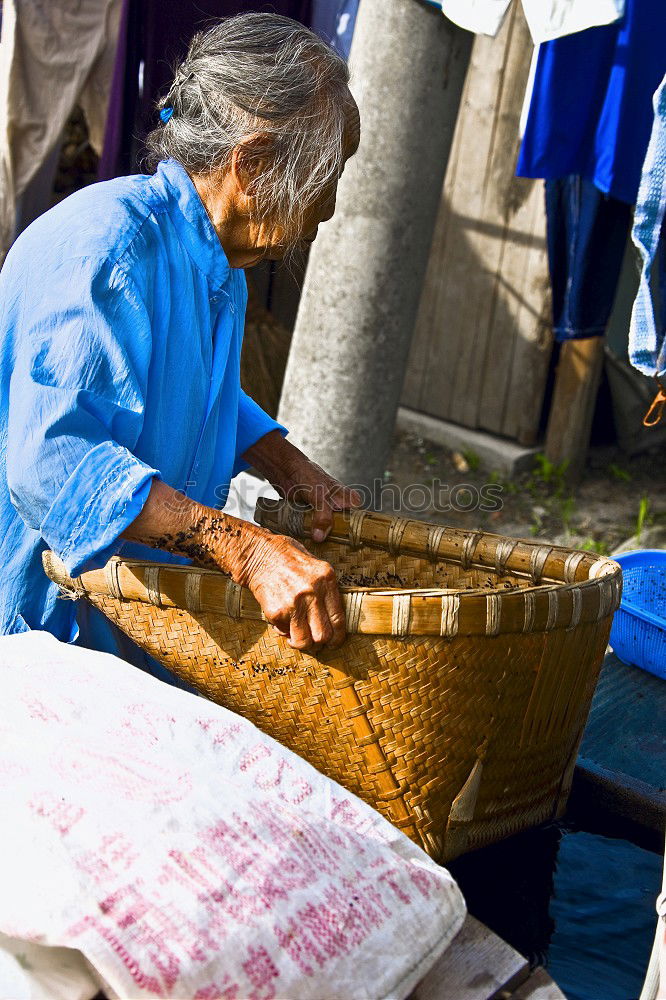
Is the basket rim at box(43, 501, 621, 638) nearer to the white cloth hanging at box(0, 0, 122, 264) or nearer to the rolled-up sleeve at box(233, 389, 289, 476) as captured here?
the rolled-up sleeve at box(233, 389, 289, 476)

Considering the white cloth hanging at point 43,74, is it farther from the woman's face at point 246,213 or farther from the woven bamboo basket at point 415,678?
the woven bamboo basket at point 415,678

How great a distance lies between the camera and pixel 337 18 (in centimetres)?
370

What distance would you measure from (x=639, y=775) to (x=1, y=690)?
1.26 meters

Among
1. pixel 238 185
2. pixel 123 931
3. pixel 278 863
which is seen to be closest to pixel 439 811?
pixel 278 863

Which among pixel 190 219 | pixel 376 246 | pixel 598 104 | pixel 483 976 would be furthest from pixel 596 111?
pixel 483 976

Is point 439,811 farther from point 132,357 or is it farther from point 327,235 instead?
point 327,235

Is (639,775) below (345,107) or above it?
below

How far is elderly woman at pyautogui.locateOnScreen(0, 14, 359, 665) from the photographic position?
4.78 ft

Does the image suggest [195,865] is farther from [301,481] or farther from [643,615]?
[643,615]

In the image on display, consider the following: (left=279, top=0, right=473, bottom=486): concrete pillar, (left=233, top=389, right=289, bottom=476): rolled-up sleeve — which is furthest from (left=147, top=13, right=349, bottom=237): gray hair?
(left=279, top=0, right=473, bottom=486): concrete pillar

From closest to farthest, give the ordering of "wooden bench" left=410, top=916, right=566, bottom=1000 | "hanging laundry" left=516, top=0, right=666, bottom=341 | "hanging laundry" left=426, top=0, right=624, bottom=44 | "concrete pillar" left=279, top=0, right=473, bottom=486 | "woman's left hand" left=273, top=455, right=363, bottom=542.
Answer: "wooden bench" left=410, top=916, right=566, bottom=1000
"woman's left hand" left=273, top=455, right=363, bottom=542
"hanging laundry" left=426, top=0, right=624, bottom=44
"hanging laundry" left=516, top=0, right=666, bottom=341
"concrete pillar" left=279, top=0, right=473, bottom=486

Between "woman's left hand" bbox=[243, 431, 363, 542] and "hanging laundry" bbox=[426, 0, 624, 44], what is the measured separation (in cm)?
130

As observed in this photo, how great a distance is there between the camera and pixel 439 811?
1528 mm

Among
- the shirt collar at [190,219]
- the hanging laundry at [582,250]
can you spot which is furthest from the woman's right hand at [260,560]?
the hanging laundry at [582,250]
